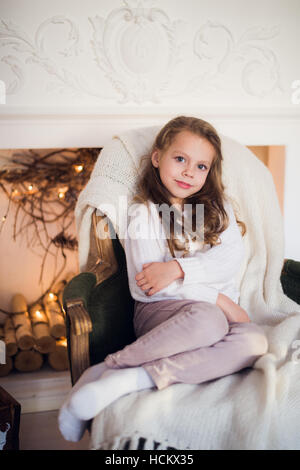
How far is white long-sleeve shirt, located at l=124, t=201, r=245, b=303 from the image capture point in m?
1.12

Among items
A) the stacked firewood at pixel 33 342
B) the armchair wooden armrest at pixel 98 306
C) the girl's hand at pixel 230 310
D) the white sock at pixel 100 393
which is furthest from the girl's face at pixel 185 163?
the stacked firewood at pixel 33 342

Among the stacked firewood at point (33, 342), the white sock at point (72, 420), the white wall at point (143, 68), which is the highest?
the white wall at point (143, 68)

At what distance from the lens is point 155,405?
85 centimetres

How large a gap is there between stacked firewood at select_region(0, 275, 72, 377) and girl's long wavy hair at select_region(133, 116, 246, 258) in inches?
29.5

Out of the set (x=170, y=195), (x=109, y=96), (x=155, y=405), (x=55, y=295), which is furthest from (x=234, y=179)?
(x=55, y=295)

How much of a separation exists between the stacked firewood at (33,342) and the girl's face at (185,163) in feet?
2.74

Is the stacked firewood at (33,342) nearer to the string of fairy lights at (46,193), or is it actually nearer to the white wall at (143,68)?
the string of fairy lights at (46,193)

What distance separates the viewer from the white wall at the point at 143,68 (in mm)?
1423

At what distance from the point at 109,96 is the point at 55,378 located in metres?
1.14

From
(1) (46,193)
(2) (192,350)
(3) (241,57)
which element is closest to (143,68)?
(3) (241,57)

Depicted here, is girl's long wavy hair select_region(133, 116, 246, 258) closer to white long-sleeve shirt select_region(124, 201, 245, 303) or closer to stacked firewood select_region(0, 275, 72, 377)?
white long-sleeve shirt select_region(124, 201, 245, 303)

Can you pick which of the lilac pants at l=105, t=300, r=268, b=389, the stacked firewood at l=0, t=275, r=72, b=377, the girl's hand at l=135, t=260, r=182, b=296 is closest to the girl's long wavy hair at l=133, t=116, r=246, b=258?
the girl's hand at l=135, t=260, r=182, b=296

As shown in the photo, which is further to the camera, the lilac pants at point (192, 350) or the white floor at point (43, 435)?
the white floor at point (43, 435)

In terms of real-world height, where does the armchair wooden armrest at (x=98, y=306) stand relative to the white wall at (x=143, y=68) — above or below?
below
